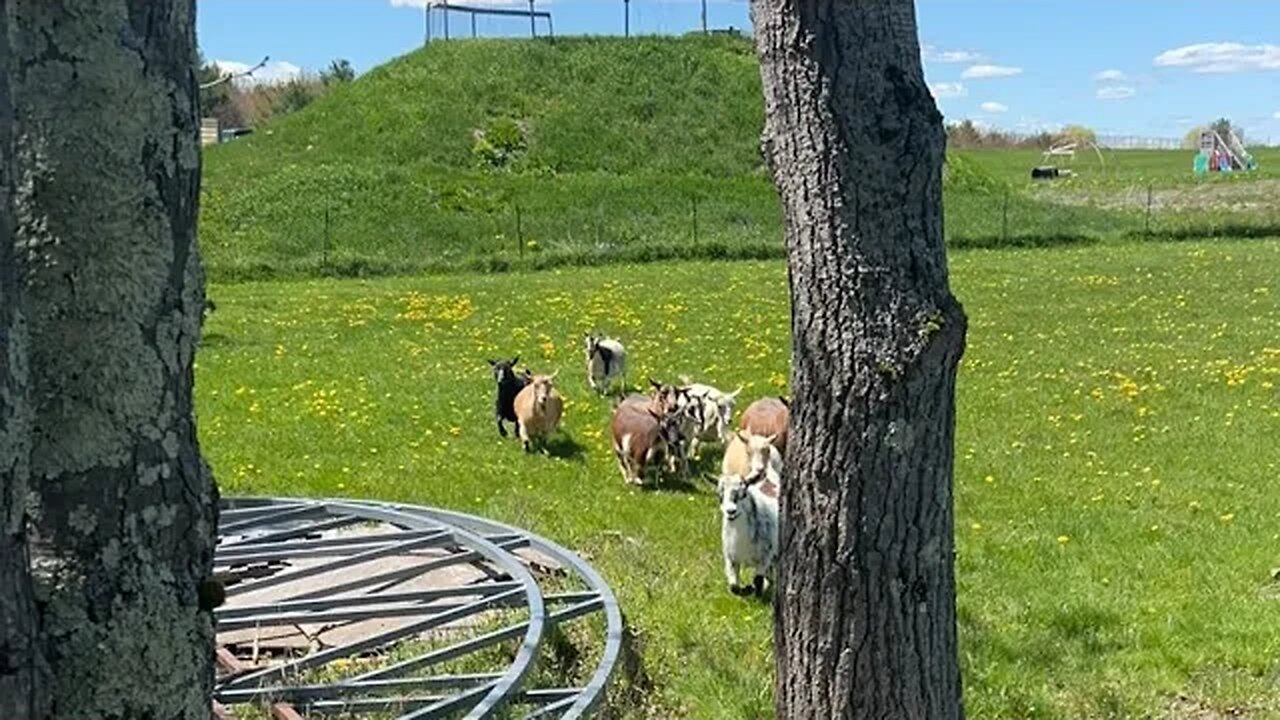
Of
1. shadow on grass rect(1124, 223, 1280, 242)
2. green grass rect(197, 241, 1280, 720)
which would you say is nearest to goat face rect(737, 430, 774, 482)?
green grass rect(197, 241, 1280, 720)

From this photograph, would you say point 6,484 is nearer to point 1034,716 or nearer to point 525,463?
point 1034,716

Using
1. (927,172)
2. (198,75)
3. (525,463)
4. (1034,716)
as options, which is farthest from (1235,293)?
(198,75)

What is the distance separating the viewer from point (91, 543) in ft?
7.73

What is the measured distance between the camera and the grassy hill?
34844mm

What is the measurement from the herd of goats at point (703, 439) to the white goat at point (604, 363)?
1.66m

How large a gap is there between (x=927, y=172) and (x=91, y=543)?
8.31 ft

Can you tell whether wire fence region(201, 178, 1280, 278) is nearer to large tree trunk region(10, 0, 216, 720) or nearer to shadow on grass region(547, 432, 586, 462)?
shadow on grass region(547, 432, 586, 462)

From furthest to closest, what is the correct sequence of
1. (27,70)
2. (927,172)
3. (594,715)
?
(594,715) → (927,172) → (27,70)

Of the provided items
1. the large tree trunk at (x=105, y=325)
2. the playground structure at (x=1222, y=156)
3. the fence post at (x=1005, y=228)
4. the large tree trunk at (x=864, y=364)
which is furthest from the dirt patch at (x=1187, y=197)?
A: the large tree trunk at (x=105, y=325)

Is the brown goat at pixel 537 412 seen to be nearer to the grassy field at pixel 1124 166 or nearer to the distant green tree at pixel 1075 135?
the grassy field at pixel 1124 166

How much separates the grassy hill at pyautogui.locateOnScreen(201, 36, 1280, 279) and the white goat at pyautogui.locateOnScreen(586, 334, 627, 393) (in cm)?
1651

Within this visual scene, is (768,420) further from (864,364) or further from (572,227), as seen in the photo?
(572,227)

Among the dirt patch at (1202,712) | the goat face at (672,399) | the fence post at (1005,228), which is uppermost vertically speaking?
the fence post at (1005,228)

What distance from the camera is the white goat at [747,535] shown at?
839 cm
